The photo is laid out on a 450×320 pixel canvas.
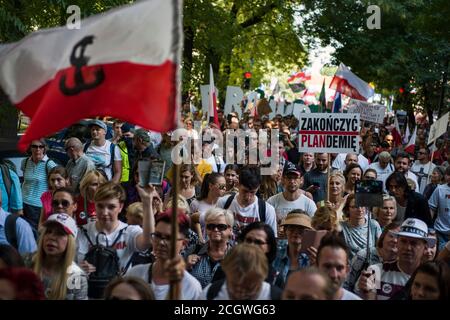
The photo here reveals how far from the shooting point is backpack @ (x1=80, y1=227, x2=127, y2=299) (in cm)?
612

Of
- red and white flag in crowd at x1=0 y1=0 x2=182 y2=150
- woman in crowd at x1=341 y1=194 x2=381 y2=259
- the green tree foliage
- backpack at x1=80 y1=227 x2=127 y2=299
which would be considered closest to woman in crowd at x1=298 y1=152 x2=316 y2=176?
woman in crowd at x1=341 y1=194 x2=381 y2=259

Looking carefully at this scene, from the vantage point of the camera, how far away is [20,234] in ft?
23.0

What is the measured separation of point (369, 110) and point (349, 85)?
2.70 feet

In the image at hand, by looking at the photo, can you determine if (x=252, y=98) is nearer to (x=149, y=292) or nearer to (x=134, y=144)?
(x=134, y=144)

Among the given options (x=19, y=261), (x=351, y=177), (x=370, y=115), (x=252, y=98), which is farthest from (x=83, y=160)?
(x=252, y=98)

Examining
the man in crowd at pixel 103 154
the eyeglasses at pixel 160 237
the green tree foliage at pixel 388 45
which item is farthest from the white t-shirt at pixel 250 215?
the green tree foliage at pixel 388 45

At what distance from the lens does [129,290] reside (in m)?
4.92

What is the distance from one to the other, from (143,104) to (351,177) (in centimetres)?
670

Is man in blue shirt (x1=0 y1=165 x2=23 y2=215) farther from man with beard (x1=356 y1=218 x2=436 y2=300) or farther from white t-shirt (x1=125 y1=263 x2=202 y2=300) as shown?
man with beard (x1=356 y1=218 x2=436 y2=300)

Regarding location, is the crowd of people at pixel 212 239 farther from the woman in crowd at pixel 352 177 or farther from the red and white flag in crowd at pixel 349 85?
the red and white flag in crowd at pixel 349 85

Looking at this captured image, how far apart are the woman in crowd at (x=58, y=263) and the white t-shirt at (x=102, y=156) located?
549 centimetres

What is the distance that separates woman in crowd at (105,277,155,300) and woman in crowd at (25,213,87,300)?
0.73 meters

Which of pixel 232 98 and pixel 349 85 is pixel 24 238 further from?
→ pixel 232 98

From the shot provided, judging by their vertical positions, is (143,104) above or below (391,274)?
above
